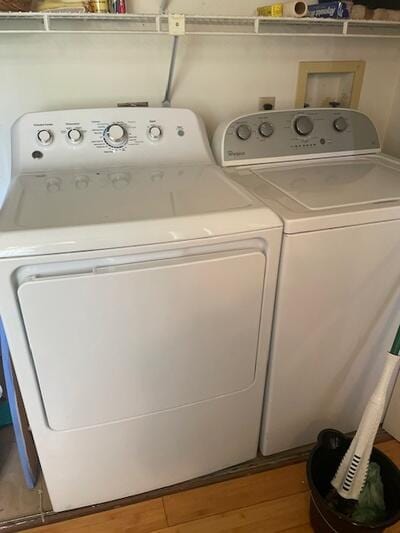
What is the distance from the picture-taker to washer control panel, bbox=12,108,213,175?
138 centimetres

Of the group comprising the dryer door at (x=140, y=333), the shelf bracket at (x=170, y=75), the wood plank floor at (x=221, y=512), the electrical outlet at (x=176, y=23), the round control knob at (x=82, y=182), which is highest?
the electrical outlet at (x=176, y=23)

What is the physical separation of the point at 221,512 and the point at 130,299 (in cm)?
83

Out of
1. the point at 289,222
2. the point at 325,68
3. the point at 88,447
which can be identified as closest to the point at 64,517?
the point at 88,447

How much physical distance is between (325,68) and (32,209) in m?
1.33

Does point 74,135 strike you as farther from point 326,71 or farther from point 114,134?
point 326,71

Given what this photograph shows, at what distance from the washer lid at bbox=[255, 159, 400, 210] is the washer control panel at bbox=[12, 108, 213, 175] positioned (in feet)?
1.01

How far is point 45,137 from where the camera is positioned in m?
1.37

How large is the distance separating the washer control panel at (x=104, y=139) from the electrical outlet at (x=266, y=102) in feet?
1.21

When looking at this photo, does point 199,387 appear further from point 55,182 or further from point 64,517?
point 55,182

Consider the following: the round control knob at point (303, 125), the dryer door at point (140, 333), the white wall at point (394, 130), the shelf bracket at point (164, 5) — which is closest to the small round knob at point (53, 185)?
the dryer door at point (140, 333)

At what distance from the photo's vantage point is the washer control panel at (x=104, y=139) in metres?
1.38

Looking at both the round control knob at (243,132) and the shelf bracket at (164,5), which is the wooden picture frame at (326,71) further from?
the shelf bracket at (164,5)

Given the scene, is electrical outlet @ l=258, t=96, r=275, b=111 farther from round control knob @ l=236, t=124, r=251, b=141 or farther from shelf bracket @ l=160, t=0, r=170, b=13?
shelf bracket @ l=160, t=0, r=170, b=13

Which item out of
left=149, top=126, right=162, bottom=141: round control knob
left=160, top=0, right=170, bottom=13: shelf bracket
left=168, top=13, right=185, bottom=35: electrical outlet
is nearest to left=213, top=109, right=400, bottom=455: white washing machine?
left=149, top=126, right=162, bottom=141: round control knob
